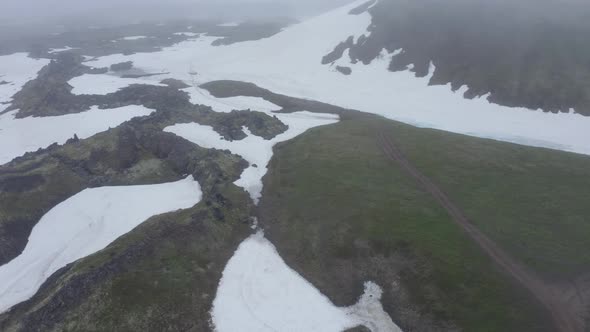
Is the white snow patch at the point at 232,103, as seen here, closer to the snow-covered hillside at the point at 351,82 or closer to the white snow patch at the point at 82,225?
the snow-covered hillside at the point at 351,82

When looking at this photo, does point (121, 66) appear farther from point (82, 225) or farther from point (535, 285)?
point (535, 285)

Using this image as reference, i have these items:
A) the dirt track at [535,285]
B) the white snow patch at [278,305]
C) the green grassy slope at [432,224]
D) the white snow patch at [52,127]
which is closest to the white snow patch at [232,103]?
the white snow patch at [52,127]

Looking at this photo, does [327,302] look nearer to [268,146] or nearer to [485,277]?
[485,277]

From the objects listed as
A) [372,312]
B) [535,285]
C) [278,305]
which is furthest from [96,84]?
[535,285]

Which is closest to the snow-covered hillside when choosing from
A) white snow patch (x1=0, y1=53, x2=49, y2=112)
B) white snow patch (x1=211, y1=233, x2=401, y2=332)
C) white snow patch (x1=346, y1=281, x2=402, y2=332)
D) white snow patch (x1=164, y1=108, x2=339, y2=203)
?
white snow patch (x1=164, y1=108, x2=339, y2=203)

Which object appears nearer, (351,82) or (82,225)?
(82,225)

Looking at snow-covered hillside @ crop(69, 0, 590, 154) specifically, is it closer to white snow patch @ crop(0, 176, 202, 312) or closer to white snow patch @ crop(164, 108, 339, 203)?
white snow patch @ crop(164, 108, 339, 203)
